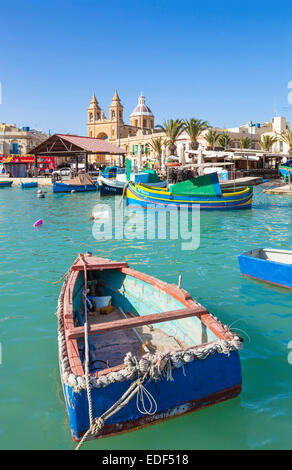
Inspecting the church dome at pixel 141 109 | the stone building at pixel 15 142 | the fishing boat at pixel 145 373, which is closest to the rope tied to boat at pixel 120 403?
the fishing boat at pixel 145 373

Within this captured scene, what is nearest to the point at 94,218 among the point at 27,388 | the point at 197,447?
the point at 27,388

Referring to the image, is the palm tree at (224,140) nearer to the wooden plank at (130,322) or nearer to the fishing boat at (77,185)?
the fishing boat at (77,185)

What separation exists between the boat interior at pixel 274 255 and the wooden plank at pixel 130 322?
540 cm

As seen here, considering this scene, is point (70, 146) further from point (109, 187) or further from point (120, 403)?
point (120, 403)

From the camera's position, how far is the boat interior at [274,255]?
392 inches

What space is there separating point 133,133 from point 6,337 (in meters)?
107

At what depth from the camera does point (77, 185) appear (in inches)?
1666

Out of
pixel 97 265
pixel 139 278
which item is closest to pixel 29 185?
pixel 97 265

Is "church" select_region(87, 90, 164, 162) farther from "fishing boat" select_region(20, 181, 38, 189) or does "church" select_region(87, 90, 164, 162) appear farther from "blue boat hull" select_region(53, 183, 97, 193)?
"blue boat hull" select_region(53, 183, 97, 193)

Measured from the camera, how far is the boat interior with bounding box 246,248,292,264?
9.95 m

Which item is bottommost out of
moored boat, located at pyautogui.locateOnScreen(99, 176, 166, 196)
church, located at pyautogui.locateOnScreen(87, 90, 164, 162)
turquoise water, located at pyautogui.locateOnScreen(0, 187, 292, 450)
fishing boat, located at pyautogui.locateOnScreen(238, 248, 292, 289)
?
turquoise water, located at pyautogui.locateOnScreen(0, 187, 292, 450)

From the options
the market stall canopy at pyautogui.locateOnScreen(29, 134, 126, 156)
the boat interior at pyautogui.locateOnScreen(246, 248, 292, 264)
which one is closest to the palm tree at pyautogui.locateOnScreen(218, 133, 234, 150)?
the market stall canopy at pyautogui.locateOnScreen(29, 134, 126, 156)

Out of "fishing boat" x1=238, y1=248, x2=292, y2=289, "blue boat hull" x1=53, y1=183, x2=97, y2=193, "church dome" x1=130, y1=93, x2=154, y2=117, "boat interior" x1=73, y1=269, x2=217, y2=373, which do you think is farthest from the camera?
"church dome" x1=130, y1=93, x2=154, y2=117

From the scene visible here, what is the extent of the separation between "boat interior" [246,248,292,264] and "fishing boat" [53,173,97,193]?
34.3 meters
